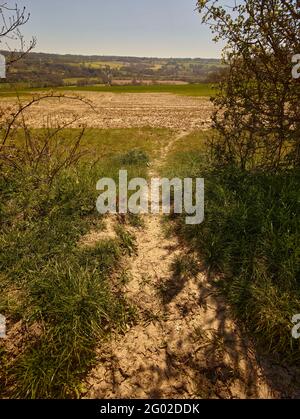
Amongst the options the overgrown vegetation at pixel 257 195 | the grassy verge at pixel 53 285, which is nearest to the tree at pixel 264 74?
the overgrown vegetation at pixel 257 195

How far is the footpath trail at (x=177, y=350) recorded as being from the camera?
10.7 ft

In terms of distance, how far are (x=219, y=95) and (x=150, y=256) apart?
15.8 feet

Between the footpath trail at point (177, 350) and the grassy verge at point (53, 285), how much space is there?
0.24 metres

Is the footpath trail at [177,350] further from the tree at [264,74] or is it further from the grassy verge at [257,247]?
the tree at [264,74]

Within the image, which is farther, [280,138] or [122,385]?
[280,138]

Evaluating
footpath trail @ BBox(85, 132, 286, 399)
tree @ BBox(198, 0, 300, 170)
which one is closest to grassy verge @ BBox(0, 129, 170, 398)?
footpath trail @ BBox(85, 132, 286, 399)

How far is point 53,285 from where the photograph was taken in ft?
13.5

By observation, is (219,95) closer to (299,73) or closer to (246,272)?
(299,73)

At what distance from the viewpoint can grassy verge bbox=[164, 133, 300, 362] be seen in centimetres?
376

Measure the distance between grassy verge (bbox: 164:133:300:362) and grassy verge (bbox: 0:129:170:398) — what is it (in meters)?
1.48

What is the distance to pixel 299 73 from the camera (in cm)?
635

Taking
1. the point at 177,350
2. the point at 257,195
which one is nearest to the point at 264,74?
the point at 257,195

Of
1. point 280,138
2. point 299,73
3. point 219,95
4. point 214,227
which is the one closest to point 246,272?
point 214,227

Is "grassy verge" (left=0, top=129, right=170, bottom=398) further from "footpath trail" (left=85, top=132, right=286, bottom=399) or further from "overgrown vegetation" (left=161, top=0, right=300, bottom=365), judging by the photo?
"overgrown vegetation" (left=161, top=0, right=300, bottom=365)
